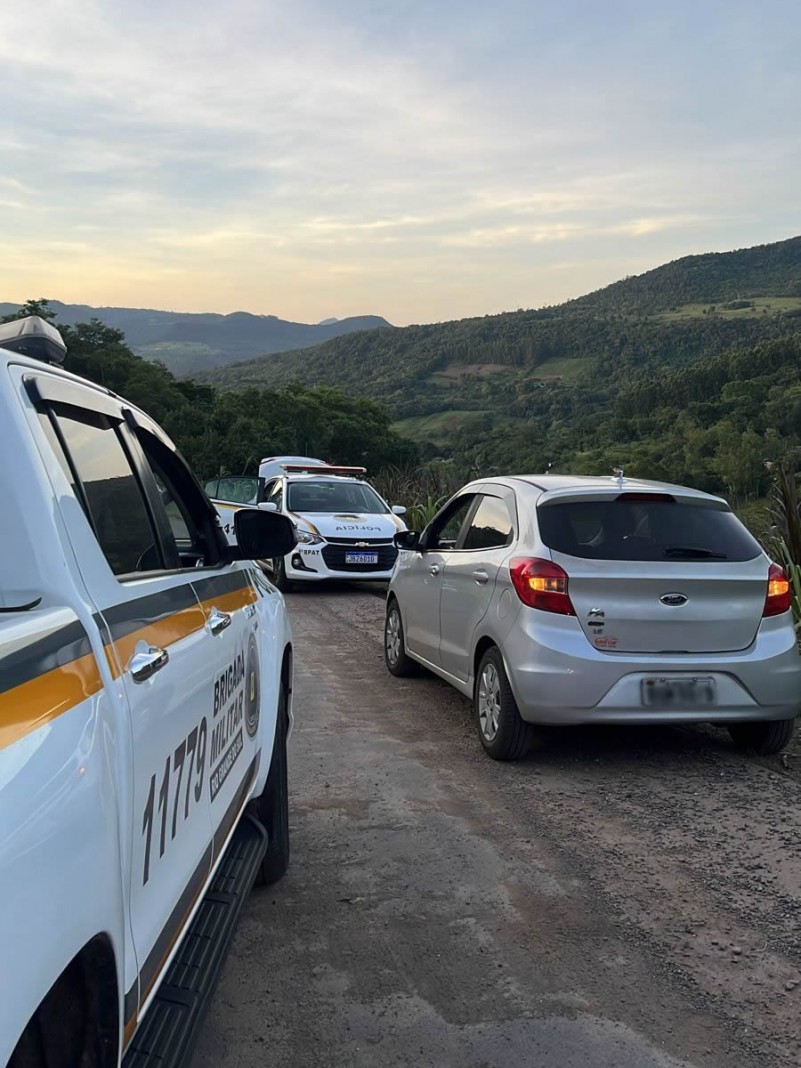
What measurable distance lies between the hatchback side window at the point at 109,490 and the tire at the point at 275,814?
1.32 metres

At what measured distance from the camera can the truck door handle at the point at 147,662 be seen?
1.97 metres

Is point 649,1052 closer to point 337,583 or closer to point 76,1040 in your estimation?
point 76,1040

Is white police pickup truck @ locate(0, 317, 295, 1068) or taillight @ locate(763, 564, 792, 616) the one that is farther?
taillight @ locate(763, 564, 792, 616)

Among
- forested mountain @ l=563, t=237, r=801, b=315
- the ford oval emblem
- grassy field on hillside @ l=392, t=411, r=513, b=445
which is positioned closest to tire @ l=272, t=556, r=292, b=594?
the ford oval emblem

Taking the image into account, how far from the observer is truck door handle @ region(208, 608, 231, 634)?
114 inches

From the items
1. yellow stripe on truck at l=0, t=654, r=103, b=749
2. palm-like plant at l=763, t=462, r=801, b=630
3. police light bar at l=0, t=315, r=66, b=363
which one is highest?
police light bar at l=0, t=315, r=66, b=363

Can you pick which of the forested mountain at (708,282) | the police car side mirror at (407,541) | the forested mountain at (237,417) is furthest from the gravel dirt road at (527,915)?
the forested mountain at (708,282)

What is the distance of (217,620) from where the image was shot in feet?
9.78

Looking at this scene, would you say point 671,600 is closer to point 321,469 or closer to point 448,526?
point 448,526

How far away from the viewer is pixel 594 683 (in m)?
5.36

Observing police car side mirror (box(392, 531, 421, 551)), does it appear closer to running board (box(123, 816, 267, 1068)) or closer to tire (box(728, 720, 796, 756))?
tire (box(728, 720, 796, 756))

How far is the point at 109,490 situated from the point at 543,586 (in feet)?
11.0

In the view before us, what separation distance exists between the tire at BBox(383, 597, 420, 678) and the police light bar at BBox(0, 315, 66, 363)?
560 centimetres

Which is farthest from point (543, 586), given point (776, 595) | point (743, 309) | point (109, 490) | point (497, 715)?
point (743, 309)
